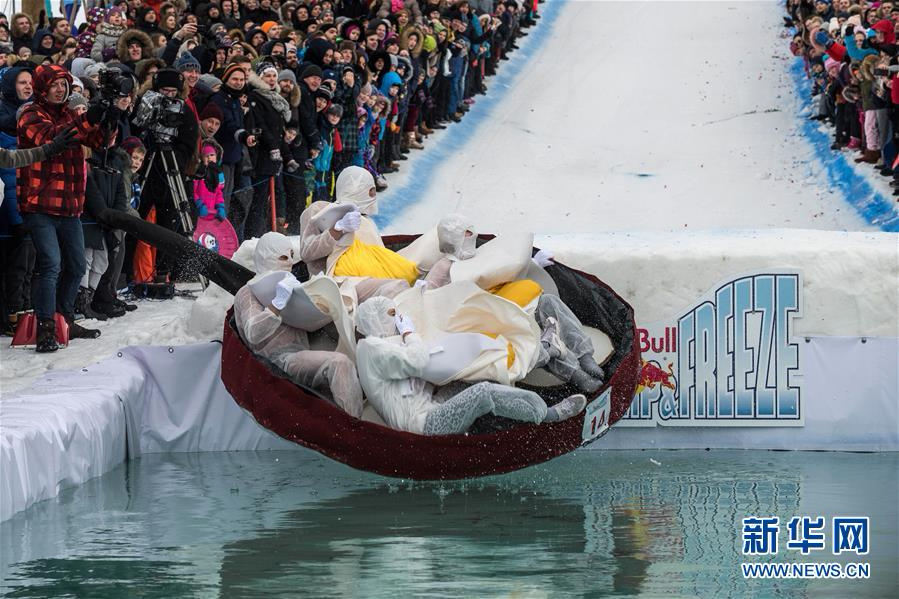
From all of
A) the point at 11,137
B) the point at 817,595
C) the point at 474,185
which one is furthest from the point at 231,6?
the point at 817,595

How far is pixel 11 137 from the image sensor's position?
9.21 meters

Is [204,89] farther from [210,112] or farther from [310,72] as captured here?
[310,72]

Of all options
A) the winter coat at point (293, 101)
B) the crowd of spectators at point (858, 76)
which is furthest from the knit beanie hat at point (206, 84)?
the crowd of spectators at point (858, 76)

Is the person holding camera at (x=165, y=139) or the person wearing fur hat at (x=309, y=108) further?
the person wearing fur hat at (x=309, y=108)

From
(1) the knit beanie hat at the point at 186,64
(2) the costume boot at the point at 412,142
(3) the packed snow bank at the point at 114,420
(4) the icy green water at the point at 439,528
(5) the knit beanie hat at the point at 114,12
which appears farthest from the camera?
(2) the costume boot at the point at 412,142

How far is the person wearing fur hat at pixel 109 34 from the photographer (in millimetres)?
12703

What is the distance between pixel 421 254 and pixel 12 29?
7304 mm

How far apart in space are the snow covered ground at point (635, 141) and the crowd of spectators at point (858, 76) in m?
0.49

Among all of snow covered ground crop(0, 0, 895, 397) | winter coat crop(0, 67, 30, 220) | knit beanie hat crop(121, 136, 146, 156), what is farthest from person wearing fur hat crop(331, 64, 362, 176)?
winter coat crop(0, 67, 30, 220)

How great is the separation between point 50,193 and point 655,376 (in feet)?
12.1

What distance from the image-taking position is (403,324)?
7574 mm

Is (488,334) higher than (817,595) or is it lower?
higher

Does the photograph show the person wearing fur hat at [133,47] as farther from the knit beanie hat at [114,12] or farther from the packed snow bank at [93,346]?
the packed snow bank at [93,346]

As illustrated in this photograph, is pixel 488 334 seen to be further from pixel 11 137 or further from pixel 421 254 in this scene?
pixel 11 137
